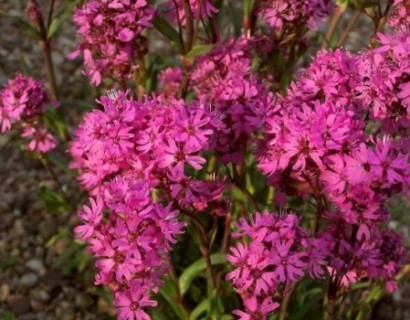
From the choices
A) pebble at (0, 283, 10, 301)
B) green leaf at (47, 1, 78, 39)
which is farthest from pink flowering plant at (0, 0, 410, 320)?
pebble at (0, 283, 10, 301)

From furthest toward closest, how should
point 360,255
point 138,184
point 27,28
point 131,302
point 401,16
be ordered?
point 27,28 → point 401,16 → point 360,255 → point 131,302 → point 138,184

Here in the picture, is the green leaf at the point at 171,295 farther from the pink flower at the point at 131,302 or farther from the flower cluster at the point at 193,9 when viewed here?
the flower cluster at the point at 193,9

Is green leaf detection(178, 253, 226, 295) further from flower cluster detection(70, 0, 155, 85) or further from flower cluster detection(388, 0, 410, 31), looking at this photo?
flower cluster detection(388, 0, 410, 31)

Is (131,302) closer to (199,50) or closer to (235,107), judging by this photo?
(235,107)

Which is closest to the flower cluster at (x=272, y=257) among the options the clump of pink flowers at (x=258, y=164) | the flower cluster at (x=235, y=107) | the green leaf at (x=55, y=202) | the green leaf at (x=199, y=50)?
the clump of pink flowers at (x=258, y=164)

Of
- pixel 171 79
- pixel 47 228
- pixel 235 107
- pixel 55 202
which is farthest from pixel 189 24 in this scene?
pixel 47 228
